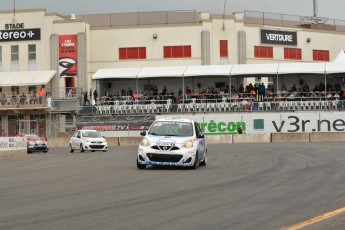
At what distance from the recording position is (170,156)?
21234mm

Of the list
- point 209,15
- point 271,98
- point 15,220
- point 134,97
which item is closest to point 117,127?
point 134,97

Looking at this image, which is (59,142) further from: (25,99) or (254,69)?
(254,69)

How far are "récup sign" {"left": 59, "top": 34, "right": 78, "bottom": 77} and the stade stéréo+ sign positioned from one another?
2.91m

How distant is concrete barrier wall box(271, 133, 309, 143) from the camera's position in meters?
50.4

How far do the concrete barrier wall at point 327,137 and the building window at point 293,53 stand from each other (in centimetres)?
2500

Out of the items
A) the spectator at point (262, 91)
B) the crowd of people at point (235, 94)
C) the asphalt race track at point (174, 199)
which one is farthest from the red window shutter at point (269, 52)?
the asphalt race track at point (174, 199)

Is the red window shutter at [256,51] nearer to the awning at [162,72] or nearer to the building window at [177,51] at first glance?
the building window at [177,51]

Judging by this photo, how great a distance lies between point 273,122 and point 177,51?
17.5m

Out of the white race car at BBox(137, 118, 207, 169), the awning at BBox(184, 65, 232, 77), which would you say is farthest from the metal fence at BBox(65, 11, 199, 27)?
the white race car at BBox(137, 118, 207, 169)

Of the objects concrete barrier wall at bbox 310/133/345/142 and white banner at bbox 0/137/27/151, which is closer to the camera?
white banner at bbox 0/137/27/151

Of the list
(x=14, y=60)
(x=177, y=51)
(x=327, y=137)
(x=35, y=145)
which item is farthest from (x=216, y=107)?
(x=14, y=60)

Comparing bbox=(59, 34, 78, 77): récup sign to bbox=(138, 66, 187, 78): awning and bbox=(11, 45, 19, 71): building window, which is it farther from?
bbox=(138, 66, 187, 78): awning

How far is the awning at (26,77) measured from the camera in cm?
6700

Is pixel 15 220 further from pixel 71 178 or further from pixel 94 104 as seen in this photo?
pixel 94 104
